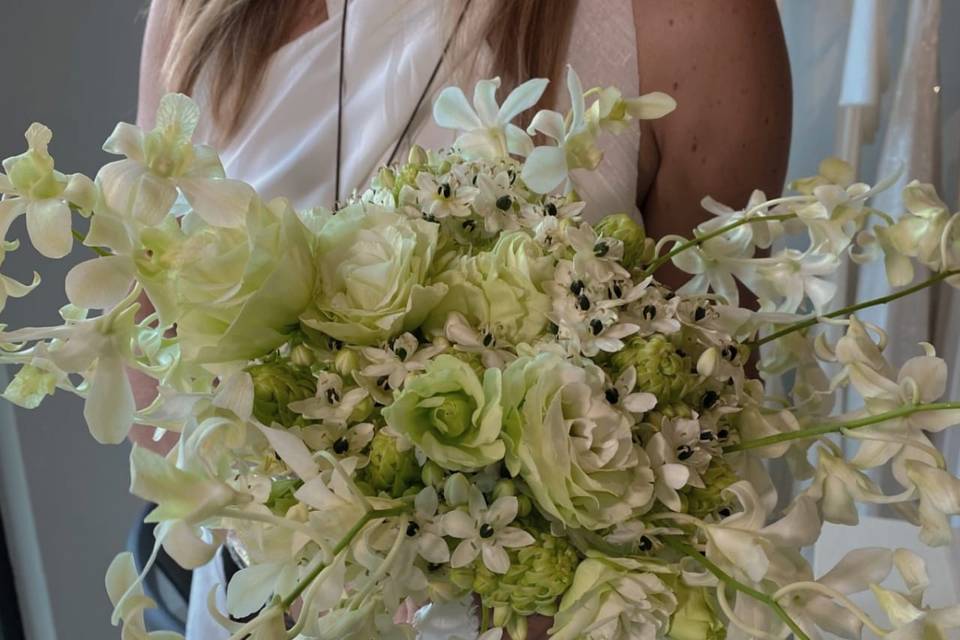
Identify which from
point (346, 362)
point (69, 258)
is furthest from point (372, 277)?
point (69, 258)

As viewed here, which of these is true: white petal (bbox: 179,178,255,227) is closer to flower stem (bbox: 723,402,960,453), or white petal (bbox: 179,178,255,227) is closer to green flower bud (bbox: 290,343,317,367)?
green flower bud (bbox: 290,343,317,367)

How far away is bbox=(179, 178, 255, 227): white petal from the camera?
11.9 inches

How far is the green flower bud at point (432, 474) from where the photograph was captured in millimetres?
327

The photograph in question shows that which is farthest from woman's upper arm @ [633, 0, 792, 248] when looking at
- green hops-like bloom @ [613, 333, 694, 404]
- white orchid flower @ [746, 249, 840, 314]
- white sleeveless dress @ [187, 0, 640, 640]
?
green hops-like bloom @ [613, 333, 694, 404]

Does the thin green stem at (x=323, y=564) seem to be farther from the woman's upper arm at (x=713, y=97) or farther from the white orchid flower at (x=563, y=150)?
the woman's upper arm at (x=713, y=97)

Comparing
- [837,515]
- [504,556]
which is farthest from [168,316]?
[837,515]

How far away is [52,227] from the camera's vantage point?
291 millimetres

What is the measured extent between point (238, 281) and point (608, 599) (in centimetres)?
18

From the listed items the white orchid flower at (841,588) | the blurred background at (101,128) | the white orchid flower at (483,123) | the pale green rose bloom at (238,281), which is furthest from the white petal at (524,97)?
the blurred background at (101,128)

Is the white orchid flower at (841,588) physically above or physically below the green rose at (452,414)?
below

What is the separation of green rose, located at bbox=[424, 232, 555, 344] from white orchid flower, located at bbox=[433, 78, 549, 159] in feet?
0.25

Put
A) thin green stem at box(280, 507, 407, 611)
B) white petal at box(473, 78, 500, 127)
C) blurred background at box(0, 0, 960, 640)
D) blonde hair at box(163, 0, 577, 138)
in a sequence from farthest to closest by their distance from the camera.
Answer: blurred background at box(0, 0, 960, 640) → blonde hair at box(163, 0, 577, 138) → white petal at box(473, 78, 500, 127) → thin green stem at box(280, 507, 407, 611)

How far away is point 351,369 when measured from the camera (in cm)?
33

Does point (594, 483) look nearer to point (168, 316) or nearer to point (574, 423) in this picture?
point (574, 423)
